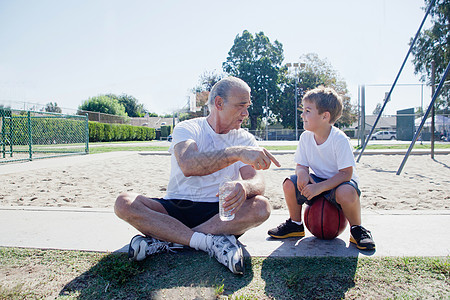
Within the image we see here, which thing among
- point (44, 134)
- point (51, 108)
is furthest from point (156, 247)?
point (51, 108)

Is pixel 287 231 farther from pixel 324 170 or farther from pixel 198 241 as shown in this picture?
pixel 198 241

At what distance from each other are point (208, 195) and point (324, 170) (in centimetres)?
104

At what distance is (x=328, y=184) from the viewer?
2.47 m

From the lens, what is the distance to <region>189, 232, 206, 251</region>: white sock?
2.24 metres

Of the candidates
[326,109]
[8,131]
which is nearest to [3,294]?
[326,109]

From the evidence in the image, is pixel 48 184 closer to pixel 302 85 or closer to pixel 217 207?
pixel 217 207

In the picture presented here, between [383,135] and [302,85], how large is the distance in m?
13.4

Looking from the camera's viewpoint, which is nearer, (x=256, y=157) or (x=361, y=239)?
(x=256, y=157)

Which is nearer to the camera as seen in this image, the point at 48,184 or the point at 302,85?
the point at 48,184

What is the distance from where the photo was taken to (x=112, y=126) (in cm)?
3102

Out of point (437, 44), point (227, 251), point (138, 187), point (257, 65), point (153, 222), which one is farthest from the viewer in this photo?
point (257, 65)

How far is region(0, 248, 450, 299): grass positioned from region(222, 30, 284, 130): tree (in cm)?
4576

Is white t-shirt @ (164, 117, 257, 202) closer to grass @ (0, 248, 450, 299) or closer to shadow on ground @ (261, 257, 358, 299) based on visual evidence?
grass @ (0, 248, 450, 299)

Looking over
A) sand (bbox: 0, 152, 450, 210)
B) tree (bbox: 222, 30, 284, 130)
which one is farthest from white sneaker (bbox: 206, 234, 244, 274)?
tree (bbox: 222, 30, 284, 130)
